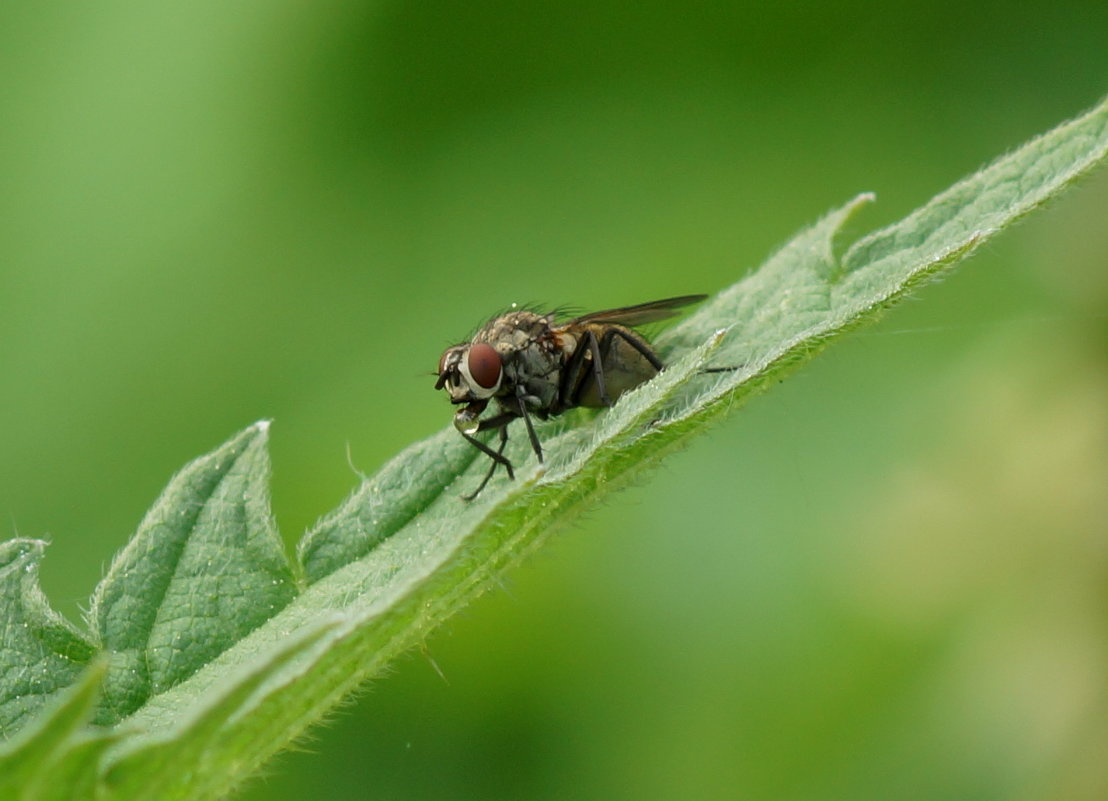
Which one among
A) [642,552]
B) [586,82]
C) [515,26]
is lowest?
[642,552]

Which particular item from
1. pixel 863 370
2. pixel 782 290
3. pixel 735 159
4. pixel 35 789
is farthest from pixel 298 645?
pixel 735 159

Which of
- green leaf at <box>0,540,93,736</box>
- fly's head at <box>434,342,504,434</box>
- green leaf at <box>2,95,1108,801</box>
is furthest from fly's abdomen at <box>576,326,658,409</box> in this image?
green leaf at <box>0,540,93,736</box>

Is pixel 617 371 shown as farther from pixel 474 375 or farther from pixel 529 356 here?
pixel 474 375

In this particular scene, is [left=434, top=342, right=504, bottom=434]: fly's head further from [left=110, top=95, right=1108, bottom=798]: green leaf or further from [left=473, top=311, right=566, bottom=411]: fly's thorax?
[left=110, top=95, right=1108, bottom=798]: green leaf

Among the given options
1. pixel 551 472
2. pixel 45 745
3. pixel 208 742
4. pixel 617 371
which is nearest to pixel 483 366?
Result: pixel 617 371

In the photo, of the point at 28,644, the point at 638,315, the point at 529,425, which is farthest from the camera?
the point at 638,315

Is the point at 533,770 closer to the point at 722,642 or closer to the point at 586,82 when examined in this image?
the point at 722,642
